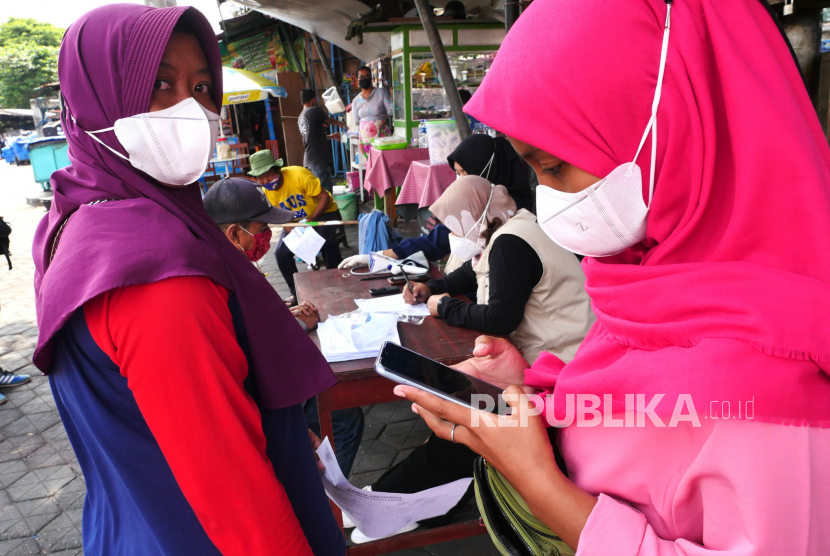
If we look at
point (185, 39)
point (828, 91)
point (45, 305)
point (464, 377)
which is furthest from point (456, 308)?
point (828, 91)

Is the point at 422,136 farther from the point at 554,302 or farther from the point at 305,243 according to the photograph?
the point at 554,302

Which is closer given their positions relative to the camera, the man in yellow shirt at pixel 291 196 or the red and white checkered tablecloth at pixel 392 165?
the man in yellow shirt at pixel 291 196

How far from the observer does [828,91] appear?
2.35m

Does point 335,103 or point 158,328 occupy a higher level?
point 335,103

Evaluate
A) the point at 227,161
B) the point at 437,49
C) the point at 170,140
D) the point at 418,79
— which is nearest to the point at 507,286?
the point at 170,140

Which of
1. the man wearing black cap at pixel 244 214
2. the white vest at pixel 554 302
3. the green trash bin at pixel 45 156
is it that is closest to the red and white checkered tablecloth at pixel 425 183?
the man wearing black cap at pixel 244 214

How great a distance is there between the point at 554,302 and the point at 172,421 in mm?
1617

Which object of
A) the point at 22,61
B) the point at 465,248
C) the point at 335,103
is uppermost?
the point at 22,61

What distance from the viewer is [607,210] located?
903 millimetres

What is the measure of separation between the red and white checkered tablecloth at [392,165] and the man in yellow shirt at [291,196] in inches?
59.0

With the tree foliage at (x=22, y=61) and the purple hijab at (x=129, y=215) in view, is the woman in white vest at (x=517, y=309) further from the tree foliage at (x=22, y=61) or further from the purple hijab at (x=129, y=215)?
the tree foliage at (x=22, y=61)

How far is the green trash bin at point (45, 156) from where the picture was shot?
42.9 ft

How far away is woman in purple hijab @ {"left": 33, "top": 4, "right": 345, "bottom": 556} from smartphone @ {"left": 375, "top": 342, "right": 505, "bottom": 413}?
16 centimetres

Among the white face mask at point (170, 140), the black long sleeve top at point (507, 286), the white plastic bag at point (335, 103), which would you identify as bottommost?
the black long sleeve top at point (507, 286)
